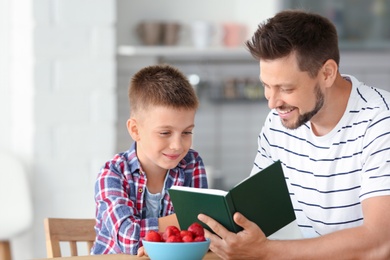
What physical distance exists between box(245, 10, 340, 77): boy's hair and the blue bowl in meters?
0.60

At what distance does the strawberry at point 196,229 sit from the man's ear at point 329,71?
59cm

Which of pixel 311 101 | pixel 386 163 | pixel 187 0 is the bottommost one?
pixel 386 163

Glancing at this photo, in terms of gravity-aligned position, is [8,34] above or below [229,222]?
above

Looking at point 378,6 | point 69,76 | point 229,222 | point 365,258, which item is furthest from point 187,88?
point 378,6

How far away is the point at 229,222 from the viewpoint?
2.09 m

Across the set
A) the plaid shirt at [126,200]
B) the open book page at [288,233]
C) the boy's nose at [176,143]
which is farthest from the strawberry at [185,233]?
the open book page at [288,233]

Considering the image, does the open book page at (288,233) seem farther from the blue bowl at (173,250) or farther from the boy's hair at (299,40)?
the blue bowl at (173,250)

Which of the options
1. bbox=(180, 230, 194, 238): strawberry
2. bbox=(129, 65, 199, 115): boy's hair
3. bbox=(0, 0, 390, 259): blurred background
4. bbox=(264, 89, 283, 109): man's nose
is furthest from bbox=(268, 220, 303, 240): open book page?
bbox=(180, 230, 194, 238): strawberry

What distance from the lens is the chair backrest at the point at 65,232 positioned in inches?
98.0

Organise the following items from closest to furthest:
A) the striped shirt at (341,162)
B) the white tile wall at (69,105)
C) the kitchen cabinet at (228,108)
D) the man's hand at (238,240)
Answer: the man's hand at (238,240) < the striped shirt at (341,162) < the white tile wall at (69,105) < the kitchen cabinet at (228,108)

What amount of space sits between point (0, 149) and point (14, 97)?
0.26 metres

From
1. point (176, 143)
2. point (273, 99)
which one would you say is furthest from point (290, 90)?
point (176, 143)

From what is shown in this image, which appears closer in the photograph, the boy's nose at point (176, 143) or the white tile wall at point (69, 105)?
the boy's nose at point (176, 143)

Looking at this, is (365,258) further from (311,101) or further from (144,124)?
(144,124)
